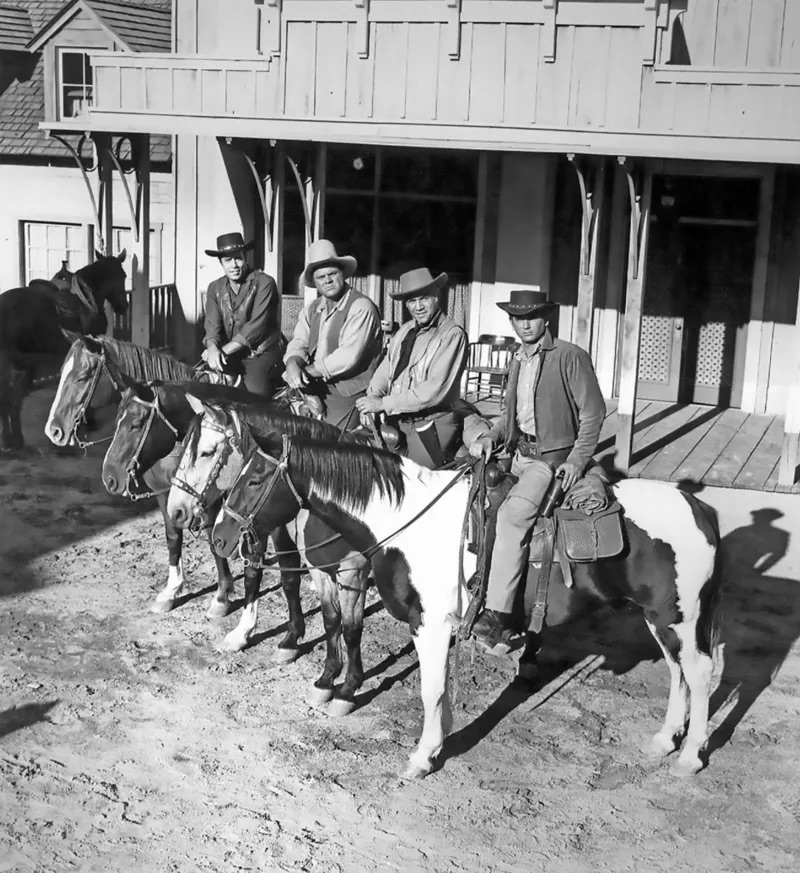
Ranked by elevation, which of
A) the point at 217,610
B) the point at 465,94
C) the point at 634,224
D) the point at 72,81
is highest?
the point at 72,81

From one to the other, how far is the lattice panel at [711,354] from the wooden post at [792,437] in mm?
2926

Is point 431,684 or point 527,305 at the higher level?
point 527,305

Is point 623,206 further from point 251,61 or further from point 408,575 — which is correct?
point 408,575

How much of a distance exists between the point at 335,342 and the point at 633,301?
13.6 ft

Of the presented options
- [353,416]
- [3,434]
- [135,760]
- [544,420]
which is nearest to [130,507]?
[3,434]

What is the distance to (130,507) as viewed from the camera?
10688 mm

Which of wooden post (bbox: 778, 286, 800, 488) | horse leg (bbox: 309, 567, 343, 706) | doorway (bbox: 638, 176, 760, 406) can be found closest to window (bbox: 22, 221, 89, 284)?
doorway (bbox: 638, 176, 760, 406)

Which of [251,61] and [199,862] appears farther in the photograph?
[251,61]

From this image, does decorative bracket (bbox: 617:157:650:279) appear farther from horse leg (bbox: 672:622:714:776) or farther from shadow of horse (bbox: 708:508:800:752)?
horse leg (bbox: 672:622:714:776)

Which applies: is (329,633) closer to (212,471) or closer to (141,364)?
(212,471)

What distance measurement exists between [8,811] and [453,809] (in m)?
2.09

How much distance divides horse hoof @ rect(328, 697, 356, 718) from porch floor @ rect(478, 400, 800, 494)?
5042mm

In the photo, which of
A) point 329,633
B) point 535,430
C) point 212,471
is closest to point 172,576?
point 329,633

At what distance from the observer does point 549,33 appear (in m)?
11.3
